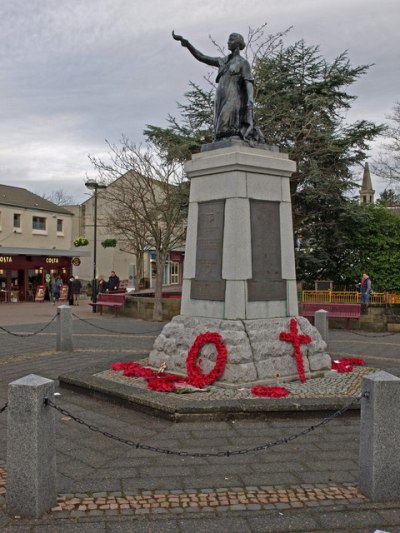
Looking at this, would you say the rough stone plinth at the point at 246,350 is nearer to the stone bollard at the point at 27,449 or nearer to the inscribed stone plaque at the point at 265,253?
the inscribed stone plaque at the point at 265,253

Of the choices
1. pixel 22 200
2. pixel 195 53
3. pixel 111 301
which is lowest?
pixel 111 301

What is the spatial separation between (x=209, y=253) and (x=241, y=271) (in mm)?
713

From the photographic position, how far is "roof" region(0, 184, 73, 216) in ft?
122

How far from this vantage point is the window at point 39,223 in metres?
38.8

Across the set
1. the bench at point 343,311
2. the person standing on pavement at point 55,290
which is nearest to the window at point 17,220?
the person standing on pavement at point 55,290

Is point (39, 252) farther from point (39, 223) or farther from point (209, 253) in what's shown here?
point (209, 253)

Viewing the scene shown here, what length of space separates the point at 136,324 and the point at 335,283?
10.9 meters

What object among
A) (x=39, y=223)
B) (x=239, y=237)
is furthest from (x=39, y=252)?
(x=239, y=237)

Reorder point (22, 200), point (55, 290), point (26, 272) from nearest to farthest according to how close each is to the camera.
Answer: point (55, 290) → point (26, 272) → point (22, 200)

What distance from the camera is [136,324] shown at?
1923 centimetres

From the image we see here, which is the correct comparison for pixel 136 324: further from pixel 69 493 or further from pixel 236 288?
pixel 69 493

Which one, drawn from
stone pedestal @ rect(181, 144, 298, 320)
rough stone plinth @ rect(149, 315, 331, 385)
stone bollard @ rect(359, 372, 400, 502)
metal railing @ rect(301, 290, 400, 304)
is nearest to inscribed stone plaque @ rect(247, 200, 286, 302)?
stone pedestal @ rect(181, 144, 298, 320)

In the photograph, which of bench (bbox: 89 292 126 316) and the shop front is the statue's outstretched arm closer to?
bench (bbox: 89 292 126 316)

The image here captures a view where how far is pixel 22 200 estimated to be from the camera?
39.0 m
